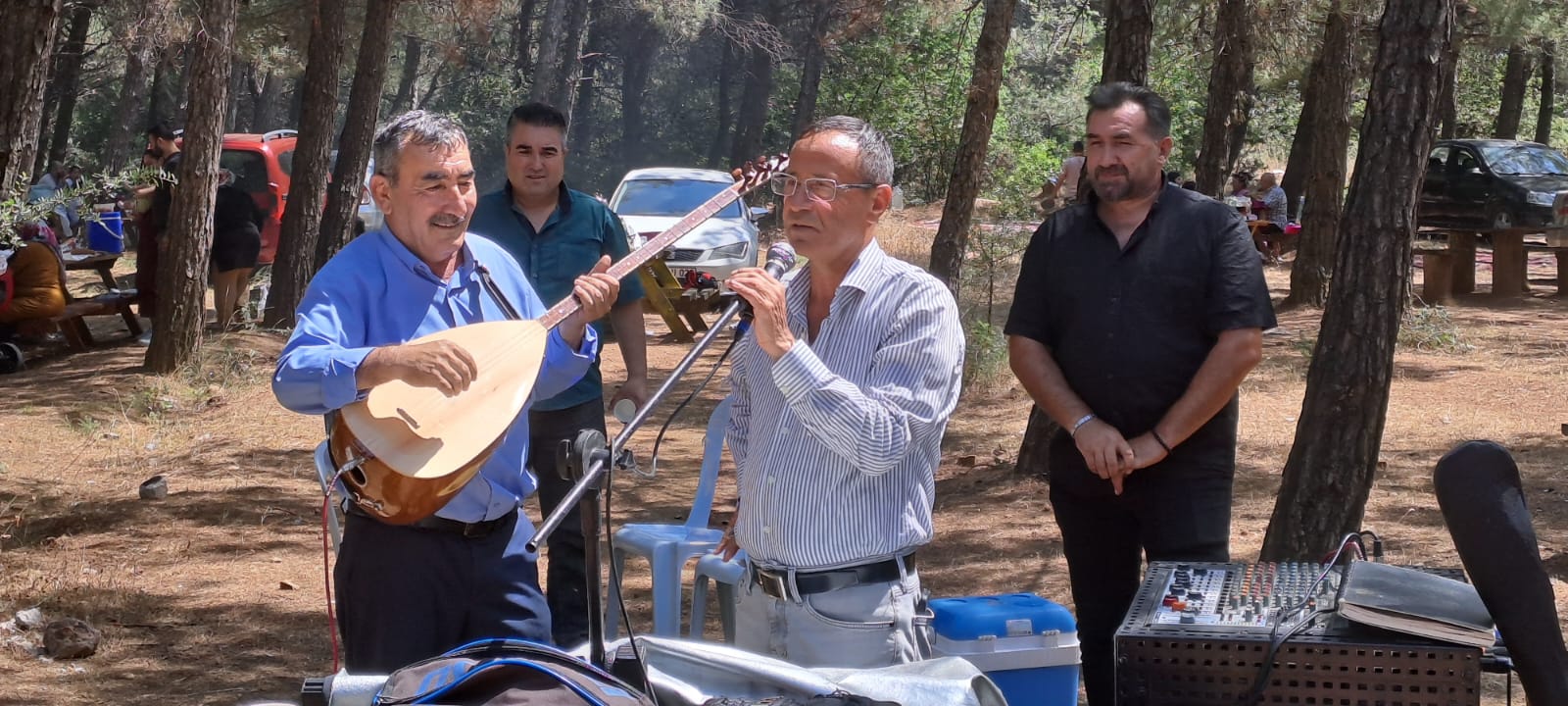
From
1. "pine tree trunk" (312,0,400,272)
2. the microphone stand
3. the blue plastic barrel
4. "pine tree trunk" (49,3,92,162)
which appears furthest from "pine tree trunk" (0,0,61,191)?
"pine tree trunk" (49,3,92,162)

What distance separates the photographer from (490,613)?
3.29m

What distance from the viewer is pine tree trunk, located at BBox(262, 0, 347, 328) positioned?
43.0ft

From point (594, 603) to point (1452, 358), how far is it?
11.1m

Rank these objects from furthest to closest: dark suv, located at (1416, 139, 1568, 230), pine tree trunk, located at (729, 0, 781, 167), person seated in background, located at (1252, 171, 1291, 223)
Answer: pine tree trunk, located at (729, 0, 781, 167)
person seated in background, located at (1252, 171, 1291, 223)
dark suv, located at (1416, 139, 1568, 230)

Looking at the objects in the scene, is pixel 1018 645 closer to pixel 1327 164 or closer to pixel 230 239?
pixel 230 239

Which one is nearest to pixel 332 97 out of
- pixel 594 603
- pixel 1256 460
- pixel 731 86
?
pixel 1256 460

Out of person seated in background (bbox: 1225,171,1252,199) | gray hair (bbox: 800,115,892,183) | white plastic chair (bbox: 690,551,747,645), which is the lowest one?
white plastic chair (bbox: 690,551,747,645)

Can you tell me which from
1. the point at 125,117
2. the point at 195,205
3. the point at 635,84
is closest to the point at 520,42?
the point at 635,84

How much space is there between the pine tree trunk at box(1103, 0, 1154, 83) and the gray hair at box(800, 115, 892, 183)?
4632 millimetres

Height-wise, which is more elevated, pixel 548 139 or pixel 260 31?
pixel 260 31

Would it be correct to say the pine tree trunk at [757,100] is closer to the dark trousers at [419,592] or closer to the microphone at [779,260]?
the dark trousers at [419,592]

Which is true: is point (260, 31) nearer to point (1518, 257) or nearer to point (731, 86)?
point (1518, 257)

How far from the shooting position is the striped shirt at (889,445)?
2.93 metres

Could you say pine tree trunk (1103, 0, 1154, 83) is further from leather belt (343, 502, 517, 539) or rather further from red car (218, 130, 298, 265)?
red car (218, 130, 298, 265)
